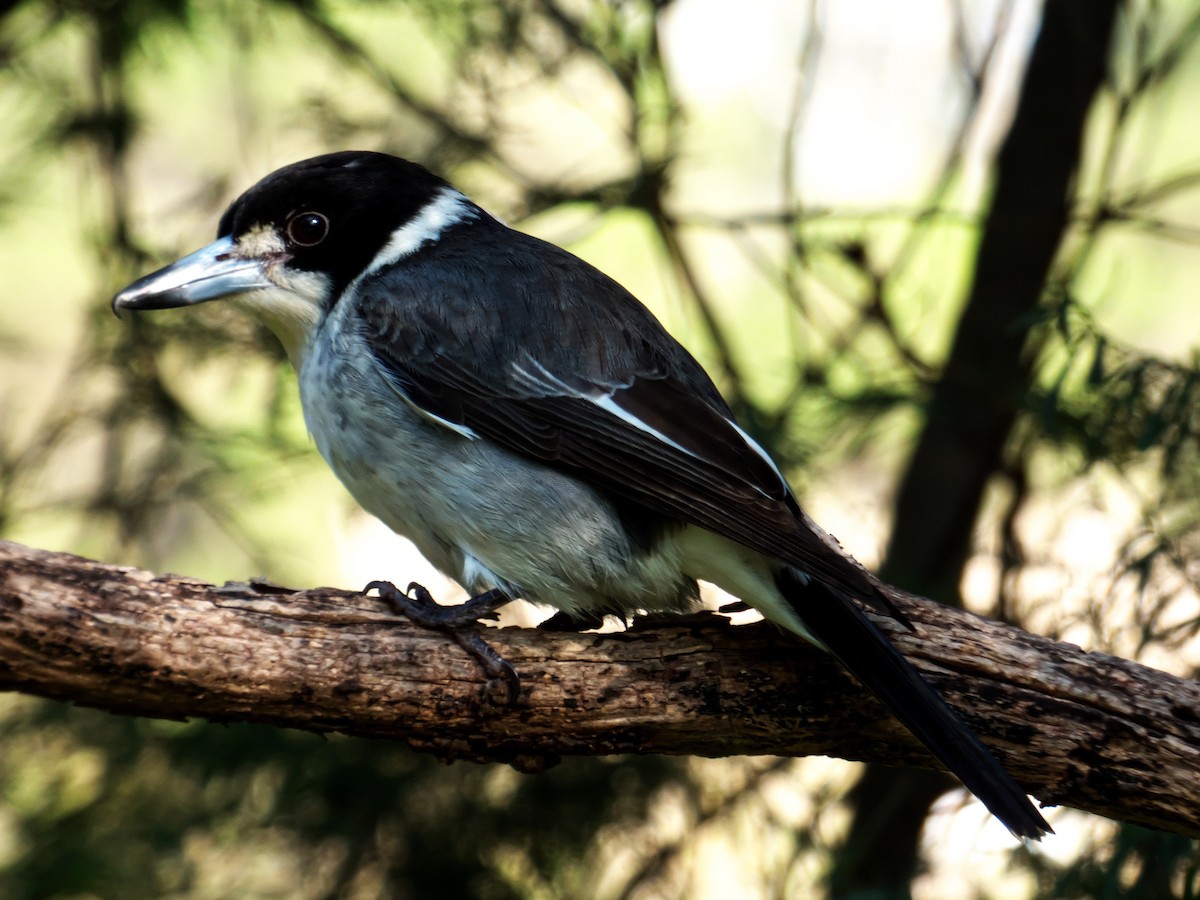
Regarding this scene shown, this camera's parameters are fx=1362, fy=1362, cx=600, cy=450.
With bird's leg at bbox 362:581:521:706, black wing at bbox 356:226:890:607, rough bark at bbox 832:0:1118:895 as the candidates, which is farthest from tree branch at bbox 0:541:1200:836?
rough bark at bbox 832:0:1118:895

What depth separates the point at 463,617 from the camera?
8.25 ft

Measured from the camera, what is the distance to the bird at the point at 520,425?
2.58 meters

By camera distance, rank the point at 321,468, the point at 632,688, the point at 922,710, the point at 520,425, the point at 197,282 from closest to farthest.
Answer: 1. the point at 922,710
2. the point at 632,688
3. the point at 520,425
4. the point at 197,282
5. the point at 321,468

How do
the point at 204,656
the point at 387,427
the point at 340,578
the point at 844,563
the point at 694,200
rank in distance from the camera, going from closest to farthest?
the point at 204,656
the point at 844,563
the point at 387,427
the point at 694,200
the point at 340,578

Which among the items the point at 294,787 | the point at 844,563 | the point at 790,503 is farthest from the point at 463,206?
the point at 294,787

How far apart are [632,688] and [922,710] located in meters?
0.51

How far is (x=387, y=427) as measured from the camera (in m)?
2.72

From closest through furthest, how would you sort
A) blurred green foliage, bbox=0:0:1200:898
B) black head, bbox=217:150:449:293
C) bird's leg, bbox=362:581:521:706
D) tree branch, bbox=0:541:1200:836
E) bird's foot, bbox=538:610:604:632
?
tree branch, bbox=0:541:1200:836, bird's leg, bbox=362:581:521:706, bird's foot, bbox=538:610:604:632, black head, bbox=217:150:449:293, blurred green foliage, bbox=0:0:1200:898

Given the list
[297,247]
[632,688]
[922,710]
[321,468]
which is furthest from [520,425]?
[321,468]

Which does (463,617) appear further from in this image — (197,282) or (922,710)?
(197,282)

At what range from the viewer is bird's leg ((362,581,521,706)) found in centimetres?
242

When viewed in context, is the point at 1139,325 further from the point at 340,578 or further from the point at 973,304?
the point at 340,578

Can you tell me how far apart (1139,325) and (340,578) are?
3.13 metres

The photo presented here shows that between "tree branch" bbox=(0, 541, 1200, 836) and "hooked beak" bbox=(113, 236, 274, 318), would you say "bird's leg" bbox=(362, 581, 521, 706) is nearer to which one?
"tree branch" bbox=(0, 541, 1200, 836)
